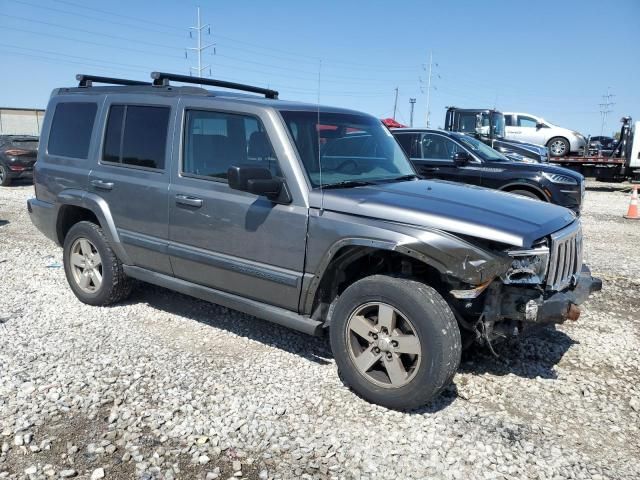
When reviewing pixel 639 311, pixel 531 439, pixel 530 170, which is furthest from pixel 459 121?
pixel 531 439

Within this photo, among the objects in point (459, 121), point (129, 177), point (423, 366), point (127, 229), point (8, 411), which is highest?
point (459, 121)

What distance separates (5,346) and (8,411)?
3.67ft

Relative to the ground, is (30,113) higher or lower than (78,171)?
higher

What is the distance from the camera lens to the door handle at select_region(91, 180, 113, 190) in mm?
4789

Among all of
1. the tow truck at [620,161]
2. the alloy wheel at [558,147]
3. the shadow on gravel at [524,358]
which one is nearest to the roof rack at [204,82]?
the shadow on gravel at [524,358]

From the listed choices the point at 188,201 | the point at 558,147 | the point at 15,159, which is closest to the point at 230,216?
the point at 188,201

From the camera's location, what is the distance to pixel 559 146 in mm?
21953

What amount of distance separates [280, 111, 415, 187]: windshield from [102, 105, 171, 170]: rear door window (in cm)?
A: 118

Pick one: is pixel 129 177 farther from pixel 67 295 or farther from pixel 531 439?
pixel 531 439

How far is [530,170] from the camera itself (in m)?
9.27

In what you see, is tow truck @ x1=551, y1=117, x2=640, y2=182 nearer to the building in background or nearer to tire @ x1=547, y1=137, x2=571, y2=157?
tire @ x1=547, y1=137, x2=571, y2=157

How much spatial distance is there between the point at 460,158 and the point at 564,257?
18.5 ft

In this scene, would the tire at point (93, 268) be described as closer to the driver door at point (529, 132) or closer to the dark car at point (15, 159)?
the dark car at point (15, 159)

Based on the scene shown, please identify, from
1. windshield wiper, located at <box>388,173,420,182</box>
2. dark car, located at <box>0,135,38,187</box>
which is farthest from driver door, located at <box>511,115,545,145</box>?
windshield wiper, located at <box>388,173,420,182</box>
